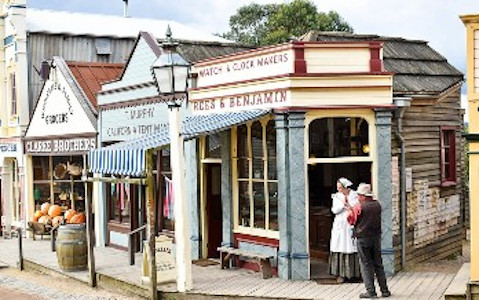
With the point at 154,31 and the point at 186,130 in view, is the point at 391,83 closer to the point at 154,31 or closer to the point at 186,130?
the point at 186,130

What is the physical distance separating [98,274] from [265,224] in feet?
11.4

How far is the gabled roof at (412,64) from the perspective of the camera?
48.9 feet

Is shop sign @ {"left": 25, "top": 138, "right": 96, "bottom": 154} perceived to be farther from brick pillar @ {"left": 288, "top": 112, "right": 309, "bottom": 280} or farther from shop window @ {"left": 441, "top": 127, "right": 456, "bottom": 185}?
shop window @ {"left": 441, "top": 127, "right": 456, "bottom": 185}

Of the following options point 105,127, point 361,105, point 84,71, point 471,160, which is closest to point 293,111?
point 361,105

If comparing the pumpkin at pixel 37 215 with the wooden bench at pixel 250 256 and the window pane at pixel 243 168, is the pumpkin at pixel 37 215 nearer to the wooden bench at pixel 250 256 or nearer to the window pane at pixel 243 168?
the wooden bench at pixel 250 256

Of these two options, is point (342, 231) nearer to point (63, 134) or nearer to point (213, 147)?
point (213, 147)

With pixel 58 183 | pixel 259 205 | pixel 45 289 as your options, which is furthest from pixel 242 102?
pixel 58 183

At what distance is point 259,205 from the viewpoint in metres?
14.5

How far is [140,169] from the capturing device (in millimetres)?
13234

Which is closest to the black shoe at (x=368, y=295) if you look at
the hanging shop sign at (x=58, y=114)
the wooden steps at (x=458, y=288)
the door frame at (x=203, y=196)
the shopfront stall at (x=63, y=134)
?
the wooden steps at (x=458, y=288)

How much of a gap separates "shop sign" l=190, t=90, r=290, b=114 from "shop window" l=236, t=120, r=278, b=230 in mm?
404

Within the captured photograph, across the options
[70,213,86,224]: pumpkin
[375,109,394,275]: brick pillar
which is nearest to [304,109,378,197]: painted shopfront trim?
[375,109,394,275]: brick pillar

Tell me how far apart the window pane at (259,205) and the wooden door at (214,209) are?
154cm

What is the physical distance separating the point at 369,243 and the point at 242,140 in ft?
13.3
